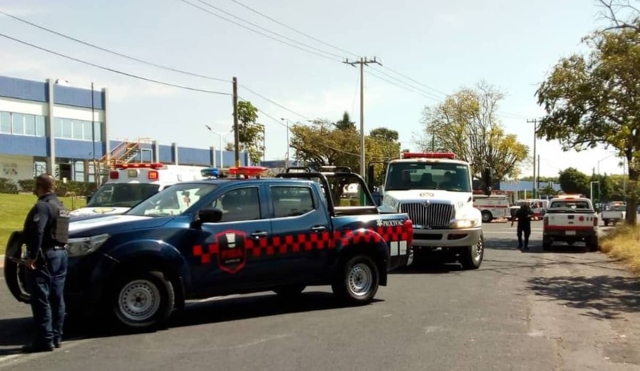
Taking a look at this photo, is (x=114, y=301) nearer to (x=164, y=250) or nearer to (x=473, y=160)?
(x=164, y=250)

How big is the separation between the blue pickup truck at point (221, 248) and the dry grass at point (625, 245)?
7.82 metres

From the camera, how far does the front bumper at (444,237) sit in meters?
14.7

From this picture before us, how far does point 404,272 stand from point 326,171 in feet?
13.5

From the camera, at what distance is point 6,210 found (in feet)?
99.0

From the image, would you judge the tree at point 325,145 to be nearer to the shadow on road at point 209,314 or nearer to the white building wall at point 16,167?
the white building wall at point 16,167

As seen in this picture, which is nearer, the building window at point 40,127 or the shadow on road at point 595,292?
the shadow on road at point 595,292

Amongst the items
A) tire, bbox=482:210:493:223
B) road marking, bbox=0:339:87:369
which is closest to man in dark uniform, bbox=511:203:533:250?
road marking, bbox=0:339:87:369

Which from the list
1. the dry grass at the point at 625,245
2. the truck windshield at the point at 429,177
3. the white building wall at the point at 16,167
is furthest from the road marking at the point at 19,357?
the white building wall at the point at 16,167

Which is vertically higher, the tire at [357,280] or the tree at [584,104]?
the tree at [584,104]

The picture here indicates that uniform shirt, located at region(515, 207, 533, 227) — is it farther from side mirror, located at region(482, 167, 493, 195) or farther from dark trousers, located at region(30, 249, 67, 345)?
dark trousers, located at region(30, 249, 67, 345)

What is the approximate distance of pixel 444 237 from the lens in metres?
14.7

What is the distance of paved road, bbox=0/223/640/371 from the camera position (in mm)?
6398

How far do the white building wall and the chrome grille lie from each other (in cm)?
4281

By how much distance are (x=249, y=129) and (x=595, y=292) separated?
43.2 meters
